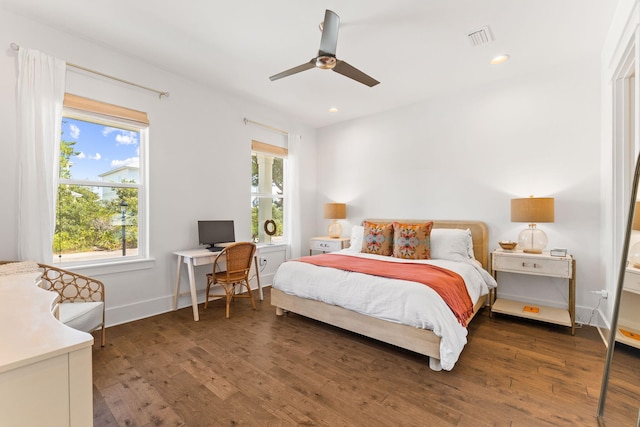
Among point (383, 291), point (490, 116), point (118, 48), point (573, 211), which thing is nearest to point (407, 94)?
point (490, 116)

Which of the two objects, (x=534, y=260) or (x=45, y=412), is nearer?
(x=45, y=412)

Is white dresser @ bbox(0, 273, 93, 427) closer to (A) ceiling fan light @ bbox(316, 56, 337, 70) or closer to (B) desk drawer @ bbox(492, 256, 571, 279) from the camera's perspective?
→ (A) ceiling fan light @ bbox(316, 56, 337, 70)

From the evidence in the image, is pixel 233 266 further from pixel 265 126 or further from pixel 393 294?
pixel 265 126

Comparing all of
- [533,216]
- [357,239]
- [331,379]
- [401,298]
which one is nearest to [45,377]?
[331,379]

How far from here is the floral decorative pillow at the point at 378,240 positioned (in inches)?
143

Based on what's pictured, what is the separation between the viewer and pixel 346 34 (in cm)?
267

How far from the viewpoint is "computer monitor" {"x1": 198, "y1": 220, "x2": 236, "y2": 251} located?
3664 mm

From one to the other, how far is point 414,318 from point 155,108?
3.45 meters

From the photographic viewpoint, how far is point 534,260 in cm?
302

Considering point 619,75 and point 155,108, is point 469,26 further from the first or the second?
point 155,108

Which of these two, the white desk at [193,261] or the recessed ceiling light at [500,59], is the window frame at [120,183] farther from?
the recessed ceiling light at [500,59]

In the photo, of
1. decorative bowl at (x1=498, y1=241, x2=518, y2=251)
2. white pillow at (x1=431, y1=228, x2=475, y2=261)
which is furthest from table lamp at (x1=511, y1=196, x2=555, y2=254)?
white pillow at (x1=431, y1=228, x2=475, y2=261)

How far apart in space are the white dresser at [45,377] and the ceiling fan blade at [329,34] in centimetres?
228

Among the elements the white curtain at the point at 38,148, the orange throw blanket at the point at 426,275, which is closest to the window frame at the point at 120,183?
the white curtain at the point at 38,148
